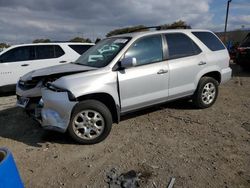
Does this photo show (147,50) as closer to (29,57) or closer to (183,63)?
(183,63)

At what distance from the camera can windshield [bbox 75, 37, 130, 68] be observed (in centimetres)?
465

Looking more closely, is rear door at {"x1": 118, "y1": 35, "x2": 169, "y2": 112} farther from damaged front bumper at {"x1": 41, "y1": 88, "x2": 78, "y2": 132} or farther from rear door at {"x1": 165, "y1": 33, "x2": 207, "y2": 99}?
damaged front bumper at {"x1": 41, "y1": 88, "x2": 78, "y2": 132}

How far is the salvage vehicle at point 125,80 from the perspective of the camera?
4.15 m

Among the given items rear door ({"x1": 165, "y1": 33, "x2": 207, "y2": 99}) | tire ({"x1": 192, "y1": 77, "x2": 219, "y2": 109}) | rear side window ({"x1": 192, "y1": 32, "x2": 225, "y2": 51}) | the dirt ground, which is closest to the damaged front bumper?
the dirt ground

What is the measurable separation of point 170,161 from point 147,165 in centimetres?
34

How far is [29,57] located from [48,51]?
0.62 meters

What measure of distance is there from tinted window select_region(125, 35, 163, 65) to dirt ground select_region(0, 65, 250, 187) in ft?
4.11

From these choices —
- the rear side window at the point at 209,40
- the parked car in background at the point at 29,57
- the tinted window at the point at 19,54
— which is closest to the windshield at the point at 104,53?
the rear side window at the point at 209,40

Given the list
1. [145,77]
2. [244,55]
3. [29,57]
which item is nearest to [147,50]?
[145,77]

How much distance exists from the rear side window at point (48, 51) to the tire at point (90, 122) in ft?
15.9

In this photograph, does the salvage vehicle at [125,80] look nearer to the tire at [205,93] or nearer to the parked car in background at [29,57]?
the tire at [205,93]

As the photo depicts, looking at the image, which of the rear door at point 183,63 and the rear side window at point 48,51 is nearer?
the rear door at point 183,63

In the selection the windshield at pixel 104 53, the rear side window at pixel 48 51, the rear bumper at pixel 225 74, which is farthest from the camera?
the rear side window at pixel 48 51

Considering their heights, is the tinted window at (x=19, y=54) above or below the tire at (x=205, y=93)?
above
